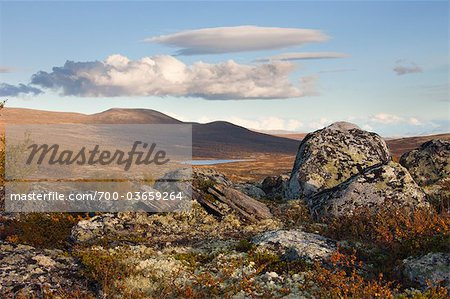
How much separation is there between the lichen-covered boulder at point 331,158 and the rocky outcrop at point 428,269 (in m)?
9.97

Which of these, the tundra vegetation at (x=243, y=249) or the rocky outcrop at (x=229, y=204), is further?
the rocky outcrop at (x=229, y=204)

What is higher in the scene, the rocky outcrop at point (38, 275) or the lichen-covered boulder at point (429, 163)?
the lichen-covered boulder at point (429, 163)

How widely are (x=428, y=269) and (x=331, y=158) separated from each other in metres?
11.7

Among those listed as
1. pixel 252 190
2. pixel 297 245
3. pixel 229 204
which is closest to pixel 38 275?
pixel 297 245

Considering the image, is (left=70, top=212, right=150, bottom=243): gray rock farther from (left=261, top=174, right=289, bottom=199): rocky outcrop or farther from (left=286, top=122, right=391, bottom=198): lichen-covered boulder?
(left=261, top=174, right=289, bottom=199): rocky outcrop

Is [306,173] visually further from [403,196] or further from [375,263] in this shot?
[375,263]

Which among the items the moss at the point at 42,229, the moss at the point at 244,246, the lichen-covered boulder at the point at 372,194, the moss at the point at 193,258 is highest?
the lichen-covered boulder at the point at 372,194

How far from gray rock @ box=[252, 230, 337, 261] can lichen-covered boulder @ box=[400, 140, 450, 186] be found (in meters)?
12.9

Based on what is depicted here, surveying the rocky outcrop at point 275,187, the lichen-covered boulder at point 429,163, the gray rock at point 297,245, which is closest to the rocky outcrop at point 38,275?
the gray rock at point 297,245

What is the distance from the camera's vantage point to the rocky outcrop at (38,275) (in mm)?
8883

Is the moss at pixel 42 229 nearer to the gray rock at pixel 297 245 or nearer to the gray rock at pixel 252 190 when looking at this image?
the gray rock at pixel 297 245

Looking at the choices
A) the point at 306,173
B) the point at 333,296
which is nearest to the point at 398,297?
the point at 333,296

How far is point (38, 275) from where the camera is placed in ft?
31.1

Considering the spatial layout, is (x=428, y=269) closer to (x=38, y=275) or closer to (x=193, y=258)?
(x=193, y=258)
